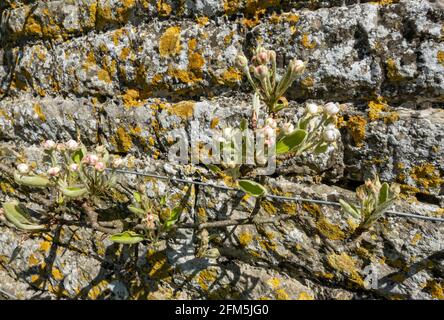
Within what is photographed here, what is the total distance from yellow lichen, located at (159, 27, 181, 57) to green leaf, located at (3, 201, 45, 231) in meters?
0.83

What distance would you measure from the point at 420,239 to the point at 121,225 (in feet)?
3.66

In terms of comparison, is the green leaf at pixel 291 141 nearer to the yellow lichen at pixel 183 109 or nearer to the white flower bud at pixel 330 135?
the white flower bud at pixel 330 135

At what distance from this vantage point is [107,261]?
5.95ft

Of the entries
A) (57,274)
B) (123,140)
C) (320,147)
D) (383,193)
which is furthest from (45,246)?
(383,193)

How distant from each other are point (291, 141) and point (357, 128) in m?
0.41

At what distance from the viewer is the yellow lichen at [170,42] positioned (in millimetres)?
1490

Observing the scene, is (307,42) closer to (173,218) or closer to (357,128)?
(357,128)

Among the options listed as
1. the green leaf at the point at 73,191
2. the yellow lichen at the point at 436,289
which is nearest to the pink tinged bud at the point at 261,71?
the green leaf at the point at 73,191

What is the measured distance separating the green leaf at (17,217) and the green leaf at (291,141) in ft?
3.10

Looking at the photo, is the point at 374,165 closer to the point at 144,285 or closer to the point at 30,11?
the point at 144,285

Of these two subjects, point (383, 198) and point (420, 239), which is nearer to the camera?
point (383, 198)

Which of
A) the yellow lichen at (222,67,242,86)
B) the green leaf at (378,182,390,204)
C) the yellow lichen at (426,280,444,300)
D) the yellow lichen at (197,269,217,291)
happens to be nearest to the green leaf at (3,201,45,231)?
the yellow lichen at (197,269,217,291)

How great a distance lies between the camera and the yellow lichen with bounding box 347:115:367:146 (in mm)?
1264

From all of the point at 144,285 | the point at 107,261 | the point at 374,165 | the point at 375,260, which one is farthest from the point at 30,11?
the point at 375,260
